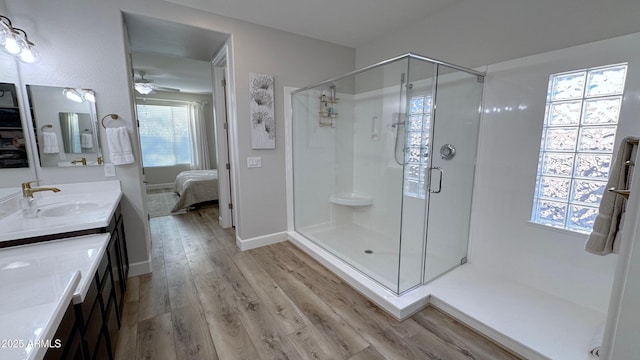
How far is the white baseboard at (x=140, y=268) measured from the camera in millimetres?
2574

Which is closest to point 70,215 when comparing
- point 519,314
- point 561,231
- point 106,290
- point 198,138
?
point 106,290

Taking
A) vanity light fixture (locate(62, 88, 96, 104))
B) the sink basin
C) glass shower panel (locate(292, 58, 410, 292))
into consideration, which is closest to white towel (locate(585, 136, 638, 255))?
glass shower panel (locate(292, 58, 410, 292))

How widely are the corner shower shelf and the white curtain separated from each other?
207 inches

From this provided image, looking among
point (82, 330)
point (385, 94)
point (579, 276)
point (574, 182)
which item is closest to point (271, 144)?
point (385, 94)

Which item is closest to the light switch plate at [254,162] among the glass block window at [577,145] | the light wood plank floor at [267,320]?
the light wood plank floor at [267,320]

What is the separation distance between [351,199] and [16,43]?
11.1 ft

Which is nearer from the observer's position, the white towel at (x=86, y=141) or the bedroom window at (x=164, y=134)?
the white towel at (x=86, y=141)

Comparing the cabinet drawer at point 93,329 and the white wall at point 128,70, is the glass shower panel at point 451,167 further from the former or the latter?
the cabinet drawer at point 93,329

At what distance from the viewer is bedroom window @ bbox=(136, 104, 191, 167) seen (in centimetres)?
661

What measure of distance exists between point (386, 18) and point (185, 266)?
3.47 meters

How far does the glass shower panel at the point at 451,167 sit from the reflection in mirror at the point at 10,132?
337 centimetres

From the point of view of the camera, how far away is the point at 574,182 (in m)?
1.93

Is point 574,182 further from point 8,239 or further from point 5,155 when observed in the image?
point 5,155

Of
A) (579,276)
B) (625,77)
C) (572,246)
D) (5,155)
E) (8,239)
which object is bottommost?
(579,276)
